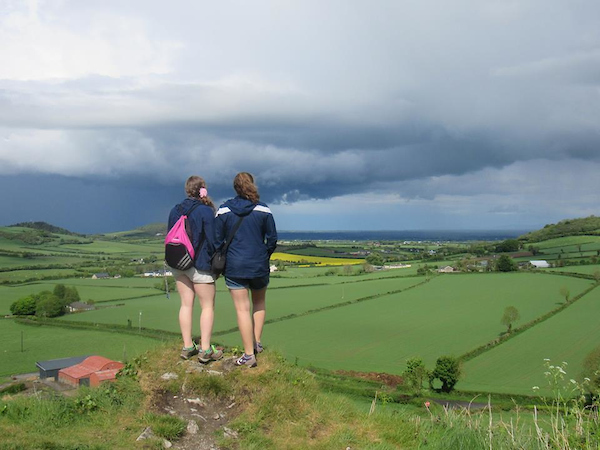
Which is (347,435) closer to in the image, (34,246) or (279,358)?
(279,358)

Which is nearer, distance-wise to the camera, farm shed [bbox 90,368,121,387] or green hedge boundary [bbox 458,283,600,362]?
farm shed [bbox 90,368,121,387]

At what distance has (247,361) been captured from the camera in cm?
756

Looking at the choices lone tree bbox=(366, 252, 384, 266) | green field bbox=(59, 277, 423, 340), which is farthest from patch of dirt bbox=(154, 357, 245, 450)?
lone tree bbox=(366, 252, 384, 266)

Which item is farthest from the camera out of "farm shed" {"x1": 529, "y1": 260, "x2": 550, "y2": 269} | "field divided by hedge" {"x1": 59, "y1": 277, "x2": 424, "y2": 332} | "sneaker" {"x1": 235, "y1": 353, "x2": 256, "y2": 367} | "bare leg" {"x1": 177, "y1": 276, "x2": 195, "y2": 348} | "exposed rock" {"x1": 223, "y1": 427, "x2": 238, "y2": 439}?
"farm shed" {"x1": 529, "y1": 260, "x2": 550, "y2": 269}

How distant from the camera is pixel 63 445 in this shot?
18.5 feet

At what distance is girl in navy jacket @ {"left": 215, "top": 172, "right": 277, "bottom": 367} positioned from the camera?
7238 mm

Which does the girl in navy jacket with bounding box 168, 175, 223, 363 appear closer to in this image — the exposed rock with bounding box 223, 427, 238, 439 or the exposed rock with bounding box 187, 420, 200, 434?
the exposed rock with bounding box 187, 420, 200, 434

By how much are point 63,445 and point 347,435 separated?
356cm

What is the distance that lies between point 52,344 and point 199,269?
38.3 metres

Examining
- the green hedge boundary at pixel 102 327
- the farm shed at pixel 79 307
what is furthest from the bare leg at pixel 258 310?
the farm shed at pixel 79 307

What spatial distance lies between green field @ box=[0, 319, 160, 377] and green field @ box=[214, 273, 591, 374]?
8.14 metres

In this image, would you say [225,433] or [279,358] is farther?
[279,358]

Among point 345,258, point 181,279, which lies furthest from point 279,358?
point 345,258

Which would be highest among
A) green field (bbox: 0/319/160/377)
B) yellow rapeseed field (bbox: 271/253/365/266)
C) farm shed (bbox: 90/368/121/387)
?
farm shed (bbox: 90/368/121/387)
